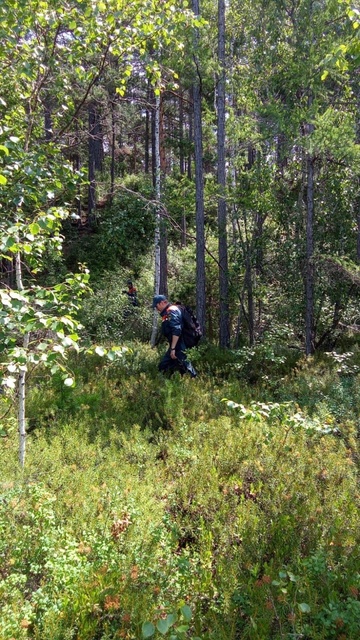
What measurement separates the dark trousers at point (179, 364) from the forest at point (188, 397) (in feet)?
1.11

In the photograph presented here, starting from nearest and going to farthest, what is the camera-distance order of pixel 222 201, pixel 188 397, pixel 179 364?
pixel 188 397, pixel 179 364, pixel 222 201

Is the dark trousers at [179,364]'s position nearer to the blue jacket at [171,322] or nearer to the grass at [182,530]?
the blue jacket at [171,322]

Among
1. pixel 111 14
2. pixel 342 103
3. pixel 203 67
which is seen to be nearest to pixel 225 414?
pixel 111 14

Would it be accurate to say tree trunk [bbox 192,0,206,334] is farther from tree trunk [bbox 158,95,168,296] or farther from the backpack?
the backpack

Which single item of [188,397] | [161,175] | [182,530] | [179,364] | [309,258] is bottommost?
[182,530]

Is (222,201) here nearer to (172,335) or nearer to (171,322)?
(171,322)

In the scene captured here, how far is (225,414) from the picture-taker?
625cm

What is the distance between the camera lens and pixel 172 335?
741 cm

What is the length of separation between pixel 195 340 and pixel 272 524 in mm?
4604

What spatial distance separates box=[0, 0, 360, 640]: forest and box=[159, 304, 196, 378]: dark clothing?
37 centimetres

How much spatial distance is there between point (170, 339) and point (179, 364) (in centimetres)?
76

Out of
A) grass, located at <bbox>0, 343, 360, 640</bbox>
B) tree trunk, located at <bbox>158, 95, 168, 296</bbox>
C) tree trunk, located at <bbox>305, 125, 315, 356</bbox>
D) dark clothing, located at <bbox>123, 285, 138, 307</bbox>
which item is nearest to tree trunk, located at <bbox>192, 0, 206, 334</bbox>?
tree trunk, located at <bbox>158, 95, 168, 296</bbox>

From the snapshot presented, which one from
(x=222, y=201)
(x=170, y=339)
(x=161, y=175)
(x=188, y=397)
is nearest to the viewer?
(x=188, y=397)

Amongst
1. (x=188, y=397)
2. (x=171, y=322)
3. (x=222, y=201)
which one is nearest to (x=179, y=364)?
(x=171, y=322)
